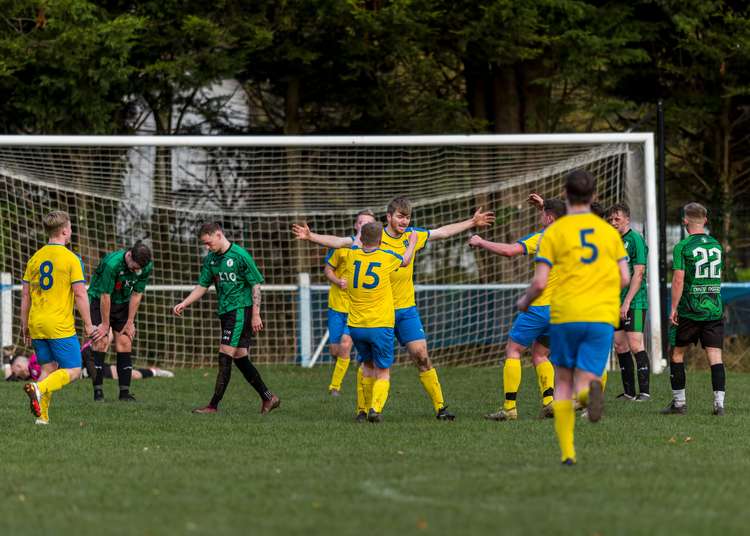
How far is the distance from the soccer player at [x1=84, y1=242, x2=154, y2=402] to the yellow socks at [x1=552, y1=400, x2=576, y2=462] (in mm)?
6541

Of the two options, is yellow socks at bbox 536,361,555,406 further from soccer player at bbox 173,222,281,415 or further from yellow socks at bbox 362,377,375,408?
soccer player at bbox 173,222,281,415

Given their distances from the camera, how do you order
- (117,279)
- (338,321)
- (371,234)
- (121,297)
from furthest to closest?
(338,321) < (121,297) < (117,279) < (371,234)

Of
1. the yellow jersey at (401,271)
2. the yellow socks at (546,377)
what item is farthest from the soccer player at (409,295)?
the yellow socks at (546,377)

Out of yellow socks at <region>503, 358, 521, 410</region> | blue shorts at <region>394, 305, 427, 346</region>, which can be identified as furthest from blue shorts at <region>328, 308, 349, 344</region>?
yellow socks at <region>503, 358, 521, 410</region>

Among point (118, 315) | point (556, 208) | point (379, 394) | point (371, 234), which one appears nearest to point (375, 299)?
point (371, 234)

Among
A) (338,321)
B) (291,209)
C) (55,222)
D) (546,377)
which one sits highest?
(291,209)

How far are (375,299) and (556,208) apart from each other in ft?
6.01

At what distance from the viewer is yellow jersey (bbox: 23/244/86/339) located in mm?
10617

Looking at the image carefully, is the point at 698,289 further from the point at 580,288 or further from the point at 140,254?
the point at 140,254

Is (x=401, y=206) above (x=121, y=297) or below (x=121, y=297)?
above

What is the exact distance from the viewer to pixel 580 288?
757 centimetres

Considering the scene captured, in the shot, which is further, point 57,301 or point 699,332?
point 699,332

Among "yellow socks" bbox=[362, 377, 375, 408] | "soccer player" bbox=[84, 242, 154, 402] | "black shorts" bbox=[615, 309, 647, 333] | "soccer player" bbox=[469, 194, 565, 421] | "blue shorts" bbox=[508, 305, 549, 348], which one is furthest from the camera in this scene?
"soccer player" bbox=[84, 242, 154, 402]

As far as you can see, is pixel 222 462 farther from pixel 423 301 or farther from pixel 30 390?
pixel 423 301
